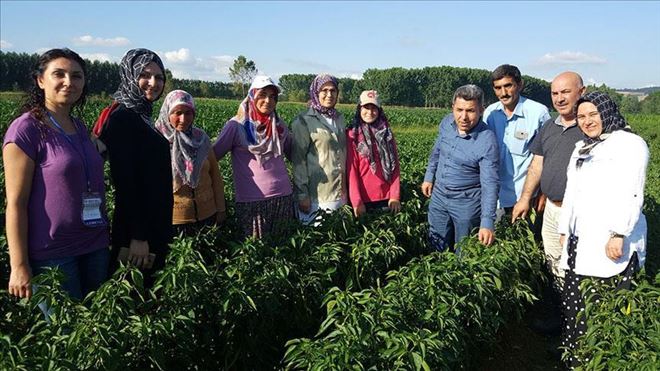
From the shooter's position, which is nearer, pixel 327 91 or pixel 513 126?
pixel 327 91

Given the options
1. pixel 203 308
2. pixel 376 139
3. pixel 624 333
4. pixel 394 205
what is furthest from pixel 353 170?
pixel 624 333

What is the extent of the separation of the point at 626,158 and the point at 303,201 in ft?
8.42

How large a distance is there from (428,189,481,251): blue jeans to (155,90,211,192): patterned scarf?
2090 millimetres

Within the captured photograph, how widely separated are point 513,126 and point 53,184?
397cm

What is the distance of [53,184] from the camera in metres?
2.54

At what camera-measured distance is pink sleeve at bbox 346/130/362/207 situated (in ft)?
15.2

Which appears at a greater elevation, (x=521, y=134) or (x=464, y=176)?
(x=521, y=134)

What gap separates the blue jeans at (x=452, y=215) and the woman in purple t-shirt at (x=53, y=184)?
278cm

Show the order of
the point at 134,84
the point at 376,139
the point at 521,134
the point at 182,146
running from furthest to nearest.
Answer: the point at 521,134 → the point at 376,139 → the point at 182,146 → the point at 134,84

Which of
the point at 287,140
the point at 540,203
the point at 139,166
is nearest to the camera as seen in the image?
the point at 139,166

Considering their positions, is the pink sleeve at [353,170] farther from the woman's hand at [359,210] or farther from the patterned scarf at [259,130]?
the patterned scarf at [259,130]

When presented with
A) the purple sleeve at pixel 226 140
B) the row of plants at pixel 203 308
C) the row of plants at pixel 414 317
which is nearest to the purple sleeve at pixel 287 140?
the purple sleeve at pixel 226 140

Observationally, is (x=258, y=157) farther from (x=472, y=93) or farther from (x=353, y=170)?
(x=472, y=93)

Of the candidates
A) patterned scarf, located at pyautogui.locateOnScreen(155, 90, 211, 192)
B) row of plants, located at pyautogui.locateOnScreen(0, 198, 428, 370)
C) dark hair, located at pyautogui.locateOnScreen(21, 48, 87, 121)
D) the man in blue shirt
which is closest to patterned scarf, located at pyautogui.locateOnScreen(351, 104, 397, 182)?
the man in blue shirt
